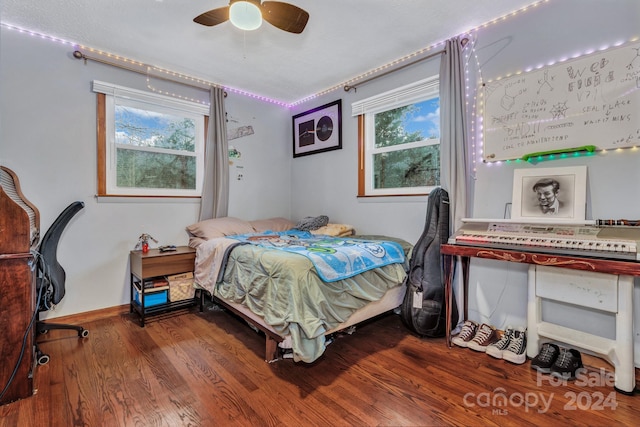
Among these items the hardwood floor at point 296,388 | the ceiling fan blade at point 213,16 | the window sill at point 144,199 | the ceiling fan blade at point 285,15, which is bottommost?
the hardwood floor at point 296,388

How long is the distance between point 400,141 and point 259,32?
5.51 ft

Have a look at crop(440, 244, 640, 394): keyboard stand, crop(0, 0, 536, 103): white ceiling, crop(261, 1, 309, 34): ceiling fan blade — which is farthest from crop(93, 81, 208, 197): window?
crop(440, 244, 640, 394): keyboard stand

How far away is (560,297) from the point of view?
2.00 meters

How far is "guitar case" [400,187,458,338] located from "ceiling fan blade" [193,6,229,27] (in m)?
2.03

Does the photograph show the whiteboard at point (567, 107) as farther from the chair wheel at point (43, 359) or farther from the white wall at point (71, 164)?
the chair wheel at point (43, 359)

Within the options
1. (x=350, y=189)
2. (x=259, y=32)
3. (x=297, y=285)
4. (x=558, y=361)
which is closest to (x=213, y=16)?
(x=259, y=32)

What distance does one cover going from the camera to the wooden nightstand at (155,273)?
2.67 meters

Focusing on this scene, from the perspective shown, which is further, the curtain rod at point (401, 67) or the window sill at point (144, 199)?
the window sill at point (144, 199)

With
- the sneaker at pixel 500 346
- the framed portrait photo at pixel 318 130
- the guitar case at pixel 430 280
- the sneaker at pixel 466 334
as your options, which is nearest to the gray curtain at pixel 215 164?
the framed portrait photo at pixel 318 130

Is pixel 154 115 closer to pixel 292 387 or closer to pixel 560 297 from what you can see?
pixel 292 387

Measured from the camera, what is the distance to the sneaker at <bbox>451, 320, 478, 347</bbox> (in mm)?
2242

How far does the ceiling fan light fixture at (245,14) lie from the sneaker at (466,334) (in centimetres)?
260

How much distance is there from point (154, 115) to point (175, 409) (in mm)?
2839

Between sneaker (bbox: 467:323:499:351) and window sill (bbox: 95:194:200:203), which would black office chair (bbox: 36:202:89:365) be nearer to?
window sill (bbox: 95:194:200:203)
